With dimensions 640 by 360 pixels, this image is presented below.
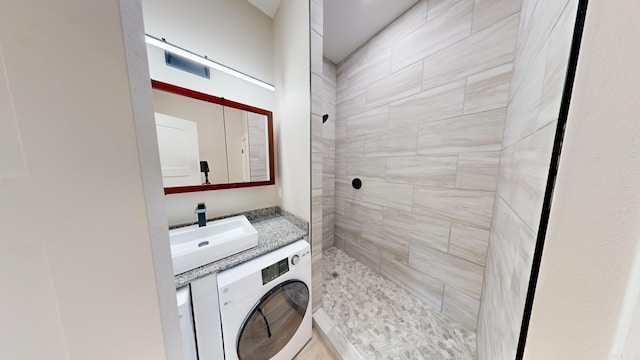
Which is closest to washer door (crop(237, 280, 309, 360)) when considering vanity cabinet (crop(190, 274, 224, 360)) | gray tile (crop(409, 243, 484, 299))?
vanity cabinet (crop(190, 274, 224, 360))

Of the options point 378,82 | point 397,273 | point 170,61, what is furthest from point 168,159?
point 397,273

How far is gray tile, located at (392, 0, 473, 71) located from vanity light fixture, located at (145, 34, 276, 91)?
1163 millimetres

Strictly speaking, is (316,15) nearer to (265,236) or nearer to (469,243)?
(265,236)

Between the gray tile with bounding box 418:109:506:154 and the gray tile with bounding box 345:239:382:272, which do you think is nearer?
the gray tile with bounding box 418:109:506:154

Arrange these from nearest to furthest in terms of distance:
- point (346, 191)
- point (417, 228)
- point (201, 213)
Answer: point (201, 213)
point (417, 228)
point (346, 191)

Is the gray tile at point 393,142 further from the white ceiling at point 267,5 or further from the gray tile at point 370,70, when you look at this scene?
the white ceiling at point 267,5

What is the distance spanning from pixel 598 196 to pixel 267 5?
204 centimetres

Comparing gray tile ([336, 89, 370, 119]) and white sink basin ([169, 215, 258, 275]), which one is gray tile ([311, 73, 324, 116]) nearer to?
gray tile ([336, 89, 370, 119])

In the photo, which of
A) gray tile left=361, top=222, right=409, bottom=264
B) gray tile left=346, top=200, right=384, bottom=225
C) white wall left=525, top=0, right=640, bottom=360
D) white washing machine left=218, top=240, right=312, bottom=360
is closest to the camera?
white wall left=525, top=0, right=640, bottom=360

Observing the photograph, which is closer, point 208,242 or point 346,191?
point 208,242

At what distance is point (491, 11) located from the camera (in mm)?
971

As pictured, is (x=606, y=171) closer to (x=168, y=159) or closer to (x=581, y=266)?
(x=581, y=266)

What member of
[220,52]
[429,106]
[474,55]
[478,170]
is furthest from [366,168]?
[220,52]

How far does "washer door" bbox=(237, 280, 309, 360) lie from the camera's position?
0.89 m
